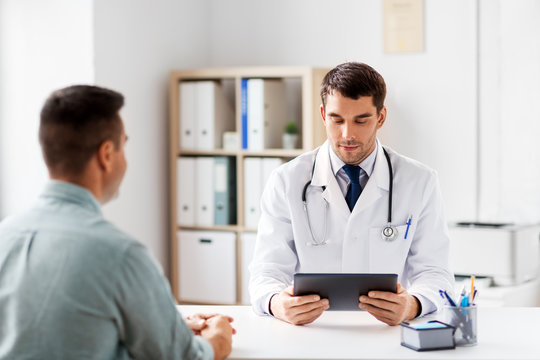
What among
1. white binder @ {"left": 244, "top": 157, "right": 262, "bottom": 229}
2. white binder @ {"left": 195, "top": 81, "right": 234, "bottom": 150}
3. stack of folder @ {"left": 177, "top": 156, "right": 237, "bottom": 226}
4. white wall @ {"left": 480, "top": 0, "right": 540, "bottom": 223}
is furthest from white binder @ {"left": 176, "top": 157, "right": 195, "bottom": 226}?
white wall @ {"left": 480, "top": 0, "right": 540, "bottom": 223}

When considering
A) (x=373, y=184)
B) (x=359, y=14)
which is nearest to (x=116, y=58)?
(x=359, y=14)

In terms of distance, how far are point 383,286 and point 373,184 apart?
45cm

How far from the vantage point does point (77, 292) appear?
1395 mm

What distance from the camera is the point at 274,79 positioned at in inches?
165

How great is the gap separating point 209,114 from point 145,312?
9.10 feet

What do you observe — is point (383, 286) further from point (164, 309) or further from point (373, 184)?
point (164, 309)

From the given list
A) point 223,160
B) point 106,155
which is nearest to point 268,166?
point 223,160

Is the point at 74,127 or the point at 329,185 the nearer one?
the point at 74,127

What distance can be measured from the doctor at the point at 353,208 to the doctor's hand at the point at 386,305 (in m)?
0.25

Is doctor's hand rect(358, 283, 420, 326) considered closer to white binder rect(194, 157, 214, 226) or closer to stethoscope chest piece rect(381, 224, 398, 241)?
stethoscope chest piece rect(381, 224, 398, 241)

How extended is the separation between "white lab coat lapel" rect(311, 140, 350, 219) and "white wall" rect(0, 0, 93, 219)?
72.2 inches

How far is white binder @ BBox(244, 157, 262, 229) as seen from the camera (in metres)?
4.05

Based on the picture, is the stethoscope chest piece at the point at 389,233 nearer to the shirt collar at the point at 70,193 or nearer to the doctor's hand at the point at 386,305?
the doctor's hand at the point at 386,305

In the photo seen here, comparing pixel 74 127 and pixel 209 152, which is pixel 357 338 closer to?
pixel 74 127
